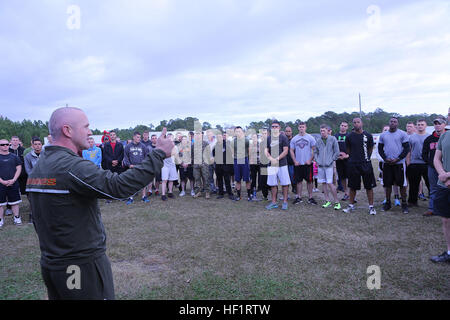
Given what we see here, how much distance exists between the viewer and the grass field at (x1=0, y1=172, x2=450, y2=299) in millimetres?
3500

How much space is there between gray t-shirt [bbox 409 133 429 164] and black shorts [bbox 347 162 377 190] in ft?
5.02

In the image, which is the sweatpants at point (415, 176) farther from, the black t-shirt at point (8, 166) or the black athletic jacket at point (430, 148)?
the black t-shirt at point (8, 166)

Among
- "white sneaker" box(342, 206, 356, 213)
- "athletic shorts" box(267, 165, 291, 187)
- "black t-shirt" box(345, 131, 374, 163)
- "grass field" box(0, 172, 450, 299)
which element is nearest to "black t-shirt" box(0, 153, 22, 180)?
"grass field" box(0, 172, 450, 299)

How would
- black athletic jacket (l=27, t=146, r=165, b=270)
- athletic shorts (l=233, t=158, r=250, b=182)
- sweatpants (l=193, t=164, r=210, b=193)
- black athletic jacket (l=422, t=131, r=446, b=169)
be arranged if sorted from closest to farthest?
black athletic jacket (l=27, t=146, r=165, b=270) → black athletic jacket (l=422, t=131, r=446, b=169) → athletic shorts (l=233, t=158, r=250, b=182) → sweatpants (l=193, t=164, r=210, b=193)

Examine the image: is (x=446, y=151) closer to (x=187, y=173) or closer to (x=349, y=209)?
(x=349, y=209)

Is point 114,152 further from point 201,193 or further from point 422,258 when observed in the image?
point 422,258

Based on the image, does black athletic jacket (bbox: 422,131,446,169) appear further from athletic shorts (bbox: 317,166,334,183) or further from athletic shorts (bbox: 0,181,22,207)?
athletic shorts (bbox: 0,181,22,207)

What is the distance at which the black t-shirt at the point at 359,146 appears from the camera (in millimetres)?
6936

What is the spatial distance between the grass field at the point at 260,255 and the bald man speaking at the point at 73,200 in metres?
1.76

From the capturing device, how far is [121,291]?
3580mm

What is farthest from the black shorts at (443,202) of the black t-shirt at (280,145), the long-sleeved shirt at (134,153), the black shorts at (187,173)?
the long-sleeved shirt at (134,153)

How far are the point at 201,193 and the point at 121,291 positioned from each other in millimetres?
6833
